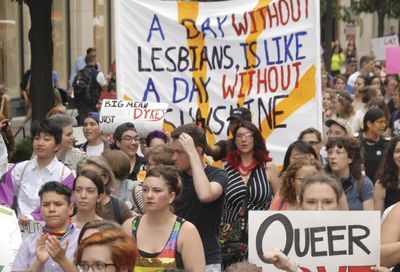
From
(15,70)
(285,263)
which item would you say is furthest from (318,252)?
(15,70)

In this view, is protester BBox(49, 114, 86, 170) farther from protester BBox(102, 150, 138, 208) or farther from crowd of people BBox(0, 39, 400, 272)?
protester BBox(102, 150, 138, 208)

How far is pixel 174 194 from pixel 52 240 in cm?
90

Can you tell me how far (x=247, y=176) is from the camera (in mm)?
8328

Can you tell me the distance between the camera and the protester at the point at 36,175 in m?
7.89

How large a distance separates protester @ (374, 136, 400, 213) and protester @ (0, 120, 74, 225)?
2.07 m

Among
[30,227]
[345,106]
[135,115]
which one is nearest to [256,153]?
[30,227]

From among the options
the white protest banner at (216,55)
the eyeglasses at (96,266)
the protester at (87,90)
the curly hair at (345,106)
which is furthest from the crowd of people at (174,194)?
the protester at (87,90)

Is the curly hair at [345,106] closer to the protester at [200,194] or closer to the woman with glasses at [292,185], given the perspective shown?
the woman with glasses at [292,185]

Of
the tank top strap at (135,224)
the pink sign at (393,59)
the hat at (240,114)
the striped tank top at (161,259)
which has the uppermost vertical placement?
the pink sign at (393,59)

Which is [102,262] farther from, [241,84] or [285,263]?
[241,84]

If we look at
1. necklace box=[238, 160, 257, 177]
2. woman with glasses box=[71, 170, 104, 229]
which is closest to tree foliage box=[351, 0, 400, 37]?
necklace box=[238, 160, 257, 177]

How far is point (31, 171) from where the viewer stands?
8.03 m

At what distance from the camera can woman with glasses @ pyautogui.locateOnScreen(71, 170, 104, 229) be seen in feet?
22.2

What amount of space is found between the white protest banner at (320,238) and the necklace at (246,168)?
1.90m
